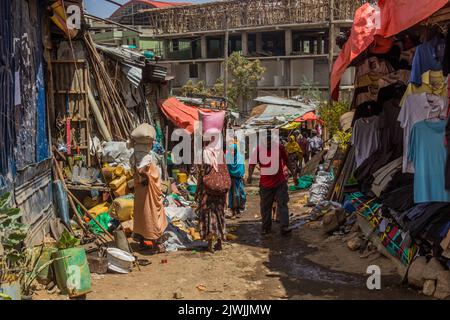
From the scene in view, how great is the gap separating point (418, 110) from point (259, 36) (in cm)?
3023

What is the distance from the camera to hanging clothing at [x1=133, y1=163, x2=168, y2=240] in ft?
25.2

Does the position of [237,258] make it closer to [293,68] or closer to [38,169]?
[38,169]

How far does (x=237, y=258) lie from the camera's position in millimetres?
7711

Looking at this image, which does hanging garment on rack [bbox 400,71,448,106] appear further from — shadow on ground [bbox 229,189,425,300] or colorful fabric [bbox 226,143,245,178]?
colorful fabric [bbox 226,143,245,178]

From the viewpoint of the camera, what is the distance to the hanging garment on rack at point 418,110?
596 cm

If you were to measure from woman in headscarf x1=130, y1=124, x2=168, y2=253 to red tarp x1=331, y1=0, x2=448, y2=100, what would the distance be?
3040mm

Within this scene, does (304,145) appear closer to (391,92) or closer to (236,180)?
(236,180)

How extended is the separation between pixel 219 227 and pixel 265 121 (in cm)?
1512

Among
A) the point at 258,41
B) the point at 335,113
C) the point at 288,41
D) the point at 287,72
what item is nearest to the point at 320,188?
the point at 335,113

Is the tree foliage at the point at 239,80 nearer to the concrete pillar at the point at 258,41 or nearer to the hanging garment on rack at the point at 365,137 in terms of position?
the concrete pillar at the point at 258,41

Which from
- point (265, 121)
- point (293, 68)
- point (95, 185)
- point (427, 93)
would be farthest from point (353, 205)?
point (293, 68)

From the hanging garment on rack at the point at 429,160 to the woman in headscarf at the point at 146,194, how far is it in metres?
3.68

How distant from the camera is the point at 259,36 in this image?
116 feet

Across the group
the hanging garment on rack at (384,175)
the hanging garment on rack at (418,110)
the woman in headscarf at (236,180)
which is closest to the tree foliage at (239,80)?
the woman in headscarf at (236,180)
